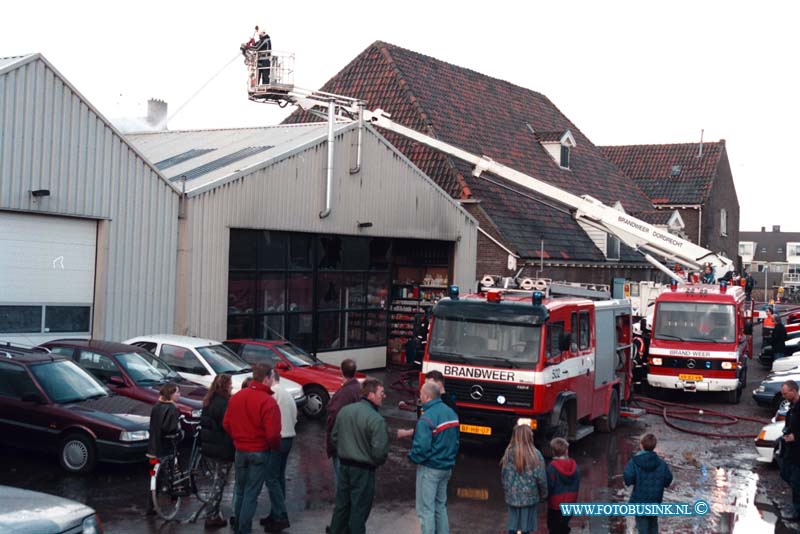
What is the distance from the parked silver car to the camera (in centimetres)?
700

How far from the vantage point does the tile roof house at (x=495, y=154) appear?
29.8m

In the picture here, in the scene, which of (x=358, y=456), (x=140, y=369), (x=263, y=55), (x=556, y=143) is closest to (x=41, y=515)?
(x=358, y=456)

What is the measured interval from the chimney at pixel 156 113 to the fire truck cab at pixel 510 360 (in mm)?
27258

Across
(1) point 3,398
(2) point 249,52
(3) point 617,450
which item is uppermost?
(2) point 249,52

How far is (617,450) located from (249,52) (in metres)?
17.3

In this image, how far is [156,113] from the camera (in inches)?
1563

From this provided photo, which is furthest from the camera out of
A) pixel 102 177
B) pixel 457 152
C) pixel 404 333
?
pixel 457 152

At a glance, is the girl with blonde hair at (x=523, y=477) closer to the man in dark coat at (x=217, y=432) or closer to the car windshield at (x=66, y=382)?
the man in dark coat at (x=217, y=432)

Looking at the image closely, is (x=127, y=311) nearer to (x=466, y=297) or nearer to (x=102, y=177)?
(x=102, y=177)

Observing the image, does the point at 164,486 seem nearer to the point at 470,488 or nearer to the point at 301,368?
the point at 470,488

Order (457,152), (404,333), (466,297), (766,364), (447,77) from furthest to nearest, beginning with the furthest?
1. (447,77)
2. (766,364)
3. (457,152)
4. (404,333)
5. (466,297)

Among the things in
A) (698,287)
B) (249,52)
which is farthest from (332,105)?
(698,287)

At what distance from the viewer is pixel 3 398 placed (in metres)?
12.8

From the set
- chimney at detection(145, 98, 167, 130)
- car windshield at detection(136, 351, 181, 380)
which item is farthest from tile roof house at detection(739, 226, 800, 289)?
car windshield at detection(136, 351, 181, 380)
